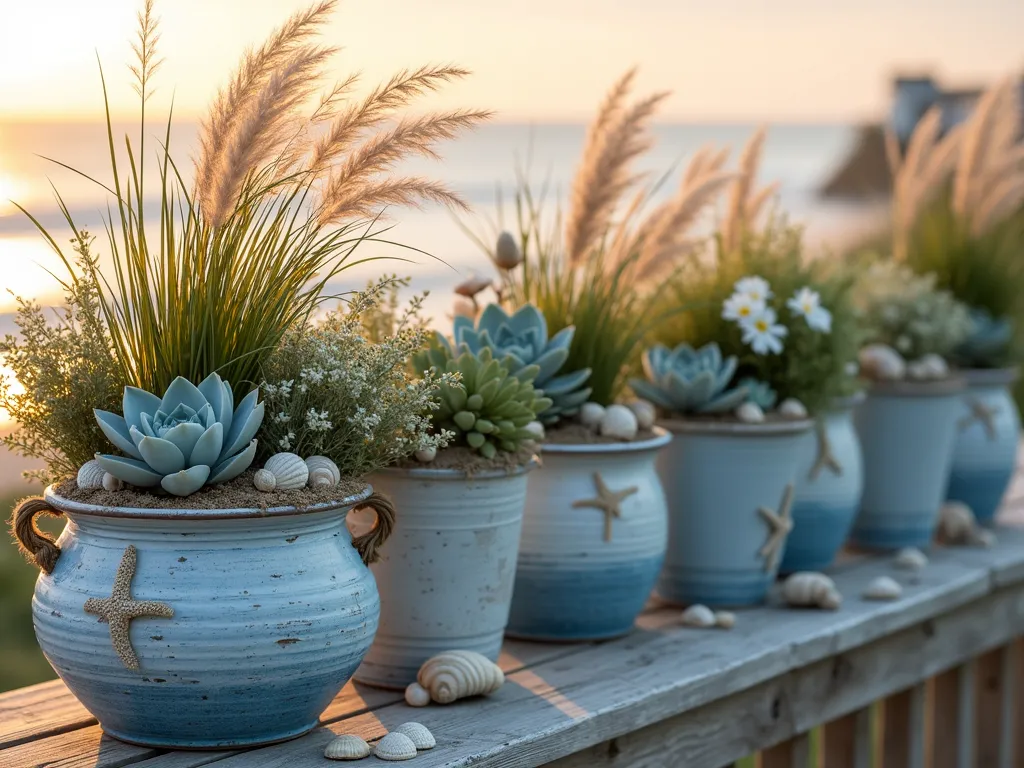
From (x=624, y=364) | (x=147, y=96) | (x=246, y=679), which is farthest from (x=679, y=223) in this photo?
(x=246, y=679)

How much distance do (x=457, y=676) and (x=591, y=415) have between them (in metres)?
0.51

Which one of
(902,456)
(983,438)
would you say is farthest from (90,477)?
(983,438)

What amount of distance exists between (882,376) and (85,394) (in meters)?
1.76

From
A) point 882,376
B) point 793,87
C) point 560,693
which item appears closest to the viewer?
point 560,693

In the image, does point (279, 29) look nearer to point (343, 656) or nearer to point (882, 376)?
point (343, 656)

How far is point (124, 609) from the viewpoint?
126cm

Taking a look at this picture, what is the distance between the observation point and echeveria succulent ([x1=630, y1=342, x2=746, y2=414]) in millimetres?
2047

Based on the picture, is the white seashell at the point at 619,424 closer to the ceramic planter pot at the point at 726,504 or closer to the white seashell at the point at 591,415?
the white seashell at the point at 591,415

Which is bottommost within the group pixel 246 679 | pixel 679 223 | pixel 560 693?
pixel 560 693

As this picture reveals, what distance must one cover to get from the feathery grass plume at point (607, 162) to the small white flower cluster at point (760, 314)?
33 centimetres

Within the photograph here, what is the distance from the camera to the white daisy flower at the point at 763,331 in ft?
6.79

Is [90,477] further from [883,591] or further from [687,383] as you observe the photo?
[883,591]

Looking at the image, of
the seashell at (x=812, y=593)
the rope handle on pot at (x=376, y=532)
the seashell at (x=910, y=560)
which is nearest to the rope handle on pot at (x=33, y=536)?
the rope handle on pot at (x=376, y=532)

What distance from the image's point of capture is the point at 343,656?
1360mm
